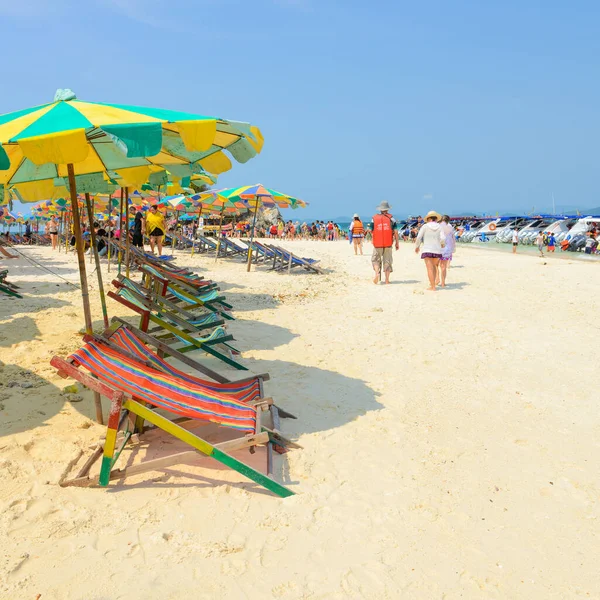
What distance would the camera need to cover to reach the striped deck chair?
8.81ft

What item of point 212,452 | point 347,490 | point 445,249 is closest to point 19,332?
point 212,452

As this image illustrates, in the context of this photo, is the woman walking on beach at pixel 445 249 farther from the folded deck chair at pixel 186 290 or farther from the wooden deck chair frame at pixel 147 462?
the wooden deck chair frame at pixel 147 462

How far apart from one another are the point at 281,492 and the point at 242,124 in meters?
2.36

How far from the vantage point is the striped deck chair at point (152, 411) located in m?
2.69

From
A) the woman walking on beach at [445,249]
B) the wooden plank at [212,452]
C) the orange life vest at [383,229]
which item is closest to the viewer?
the wooden plank at [212,452]

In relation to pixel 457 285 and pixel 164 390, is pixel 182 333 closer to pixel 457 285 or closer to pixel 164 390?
pixel 164 390

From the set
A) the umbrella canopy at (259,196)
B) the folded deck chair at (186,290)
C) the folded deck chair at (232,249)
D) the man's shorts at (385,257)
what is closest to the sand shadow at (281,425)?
the folded deck chair at (186,290)

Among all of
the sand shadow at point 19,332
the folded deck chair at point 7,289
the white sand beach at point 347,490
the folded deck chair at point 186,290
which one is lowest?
the white sand beach at point 347,490

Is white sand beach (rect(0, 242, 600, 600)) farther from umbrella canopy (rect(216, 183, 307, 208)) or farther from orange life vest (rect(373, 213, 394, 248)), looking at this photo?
umbrella canopy (rect(216, 183, 307, 208))

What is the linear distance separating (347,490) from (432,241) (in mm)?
6842

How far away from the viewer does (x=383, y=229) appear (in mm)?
9750

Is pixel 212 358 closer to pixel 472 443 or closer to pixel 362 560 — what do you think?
pixel 472 443

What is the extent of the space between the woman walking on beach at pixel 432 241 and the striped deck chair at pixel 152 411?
6.40 m

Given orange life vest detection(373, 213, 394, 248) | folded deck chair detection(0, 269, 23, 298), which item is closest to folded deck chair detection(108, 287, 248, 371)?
folded deck chair detection(0, 269, 23, 298)
